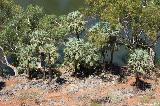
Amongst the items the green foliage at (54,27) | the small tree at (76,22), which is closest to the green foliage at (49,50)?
the green foliage at (54,27)

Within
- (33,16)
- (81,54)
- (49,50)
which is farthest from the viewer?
(33,16)

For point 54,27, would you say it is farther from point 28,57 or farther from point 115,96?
point 115,96

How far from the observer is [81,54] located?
279 feet

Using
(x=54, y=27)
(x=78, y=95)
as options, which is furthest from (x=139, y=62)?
(x=54, y=27)

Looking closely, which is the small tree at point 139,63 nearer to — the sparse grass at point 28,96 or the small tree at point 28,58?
the sparse grass at point 28,96

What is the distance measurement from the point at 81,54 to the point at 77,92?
7.49m

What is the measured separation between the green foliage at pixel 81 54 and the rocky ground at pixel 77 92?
286 centimetres

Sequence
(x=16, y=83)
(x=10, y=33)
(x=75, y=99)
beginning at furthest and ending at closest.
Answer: (x=10, y=33), (x=16, y=83), (x=75, y=99)

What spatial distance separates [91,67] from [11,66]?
16.3 meters

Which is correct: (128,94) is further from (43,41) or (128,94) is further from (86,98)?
(43,41)

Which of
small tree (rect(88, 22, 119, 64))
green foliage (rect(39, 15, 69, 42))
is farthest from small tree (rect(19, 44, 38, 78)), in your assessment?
small tree (rect(88, 22, 119, 64))

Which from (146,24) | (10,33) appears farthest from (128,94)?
(10,33)

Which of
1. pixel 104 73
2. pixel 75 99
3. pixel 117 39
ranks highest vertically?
pixel 117 39

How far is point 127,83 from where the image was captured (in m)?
84.2
